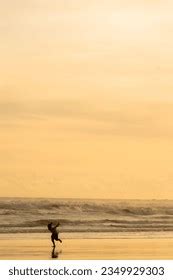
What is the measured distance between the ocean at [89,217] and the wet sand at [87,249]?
1.25 meters

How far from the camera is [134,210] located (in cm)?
1792

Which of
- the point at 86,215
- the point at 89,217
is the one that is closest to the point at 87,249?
the point at 89,217

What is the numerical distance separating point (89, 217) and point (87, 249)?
7.00 meters

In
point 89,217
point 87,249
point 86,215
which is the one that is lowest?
point 87,249

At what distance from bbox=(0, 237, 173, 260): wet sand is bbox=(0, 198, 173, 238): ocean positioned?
1248 millimetres

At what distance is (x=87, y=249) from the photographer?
927 cm

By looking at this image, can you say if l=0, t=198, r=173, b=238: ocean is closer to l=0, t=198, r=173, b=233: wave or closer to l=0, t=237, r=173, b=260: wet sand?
l=0, t=198, r=173, b=233: wave

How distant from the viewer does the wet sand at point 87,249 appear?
8.53 m

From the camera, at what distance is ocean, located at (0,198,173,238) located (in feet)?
41.6

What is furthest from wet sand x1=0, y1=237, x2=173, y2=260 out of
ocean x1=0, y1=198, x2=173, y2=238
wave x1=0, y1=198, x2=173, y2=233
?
wave x1=0, y1=198, x2=173, y2=233

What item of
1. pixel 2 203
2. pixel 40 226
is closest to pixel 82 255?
pixel 40 226

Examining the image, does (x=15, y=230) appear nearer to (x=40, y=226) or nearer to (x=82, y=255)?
(x=40, y=226)

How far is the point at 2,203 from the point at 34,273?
1035 centimetres

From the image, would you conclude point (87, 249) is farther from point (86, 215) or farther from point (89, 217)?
point (86, 215)
